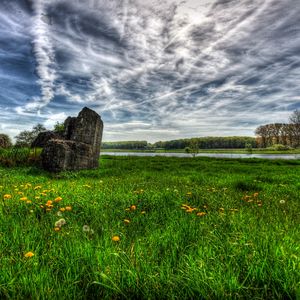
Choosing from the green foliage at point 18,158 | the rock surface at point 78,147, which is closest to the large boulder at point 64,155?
the rock surface at point 78,147

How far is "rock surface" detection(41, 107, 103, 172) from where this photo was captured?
1220 centimetres

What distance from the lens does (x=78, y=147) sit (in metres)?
13.3

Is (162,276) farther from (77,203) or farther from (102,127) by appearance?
(102,127)

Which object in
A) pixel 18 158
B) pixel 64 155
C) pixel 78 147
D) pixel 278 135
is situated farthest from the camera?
pixel 278 135

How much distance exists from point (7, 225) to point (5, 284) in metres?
1.79

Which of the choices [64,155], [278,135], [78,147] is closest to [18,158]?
[78,147]

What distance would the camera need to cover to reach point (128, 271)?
204cm

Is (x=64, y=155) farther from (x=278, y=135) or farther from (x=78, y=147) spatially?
(x=278, y=135)

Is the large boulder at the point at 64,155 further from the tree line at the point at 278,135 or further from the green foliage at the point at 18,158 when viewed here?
the tree line at the point at 278,135

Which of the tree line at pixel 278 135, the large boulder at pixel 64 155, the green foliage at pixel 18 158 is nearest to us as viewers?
the large boulder at pixel 64 155

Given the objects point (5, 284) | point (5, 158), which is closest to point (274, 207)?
point (5, 284)

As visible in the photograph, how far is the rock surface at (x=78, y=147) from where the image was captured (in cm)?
1220

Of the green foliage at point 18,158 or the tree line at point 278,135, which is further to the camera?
the tree line at point 278,135

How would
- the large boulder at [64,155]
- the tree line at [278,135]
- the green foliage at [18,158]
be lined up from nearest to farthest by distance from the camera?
the large boulder at [64,155] < the green foliage at [18,158] < the tree line at [278,135]
